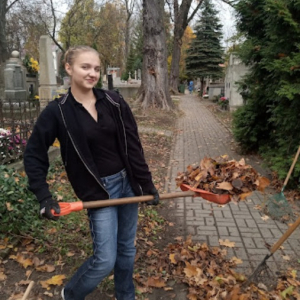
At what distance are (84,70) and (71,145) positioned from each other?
46 centimetres

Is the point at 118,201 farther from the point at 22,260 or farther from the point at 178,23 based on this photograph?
the point at 178,23

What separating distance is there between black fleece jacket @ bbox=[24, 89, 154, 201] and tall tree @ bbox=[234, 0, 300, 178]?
320 centimetres

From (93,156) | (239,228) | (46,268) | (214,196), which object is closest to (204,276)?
(214,196)

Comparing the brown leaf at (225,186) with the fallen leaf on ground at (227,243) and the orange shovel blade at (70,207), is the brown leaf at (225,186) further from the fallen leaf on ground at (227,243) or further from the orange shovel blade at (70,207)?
the fallen leaf on ground at (227,243)

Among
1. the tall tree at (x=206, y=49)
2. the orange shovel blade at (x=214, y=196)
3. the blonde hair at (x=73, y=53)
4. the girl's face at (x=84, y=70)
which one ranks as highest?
the tall tree at (x=206, y=49)

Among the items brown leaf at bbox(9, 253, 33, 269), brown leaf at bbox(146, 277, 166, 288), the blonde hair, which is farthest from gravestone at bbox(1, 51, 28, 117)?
the blonde hair

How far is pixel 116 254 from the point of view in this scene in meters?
2.17

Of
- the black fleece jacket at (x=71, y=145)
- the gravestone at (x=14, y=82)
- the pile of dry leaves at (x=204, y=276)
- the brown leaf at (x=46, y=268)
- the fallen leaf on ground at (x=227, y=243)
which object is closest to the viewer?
the black fleece jacket at (x=71, y=145)

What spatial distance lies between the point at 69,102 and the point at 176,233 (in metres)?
2.32

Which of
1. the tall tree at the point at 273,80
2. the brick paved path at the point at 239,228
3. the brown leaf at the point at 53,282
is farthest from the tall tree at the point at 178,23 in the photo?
the brown leaf at the point at 53,282

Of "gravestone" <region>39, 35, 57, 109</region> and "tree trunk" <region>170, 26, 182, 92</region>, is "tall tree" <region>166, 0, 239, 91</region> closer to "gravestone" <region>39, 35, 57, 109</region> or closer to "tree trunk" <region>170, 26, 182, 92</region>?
"tree trunk" <region>170, 26, 182, 92</region>

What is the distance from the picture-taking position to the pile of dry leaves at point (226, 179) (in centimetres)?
222

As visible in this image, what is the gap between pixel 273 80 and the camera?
20.0 feet

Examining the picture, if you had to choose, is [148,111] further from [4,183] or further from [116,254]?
[116,254]
